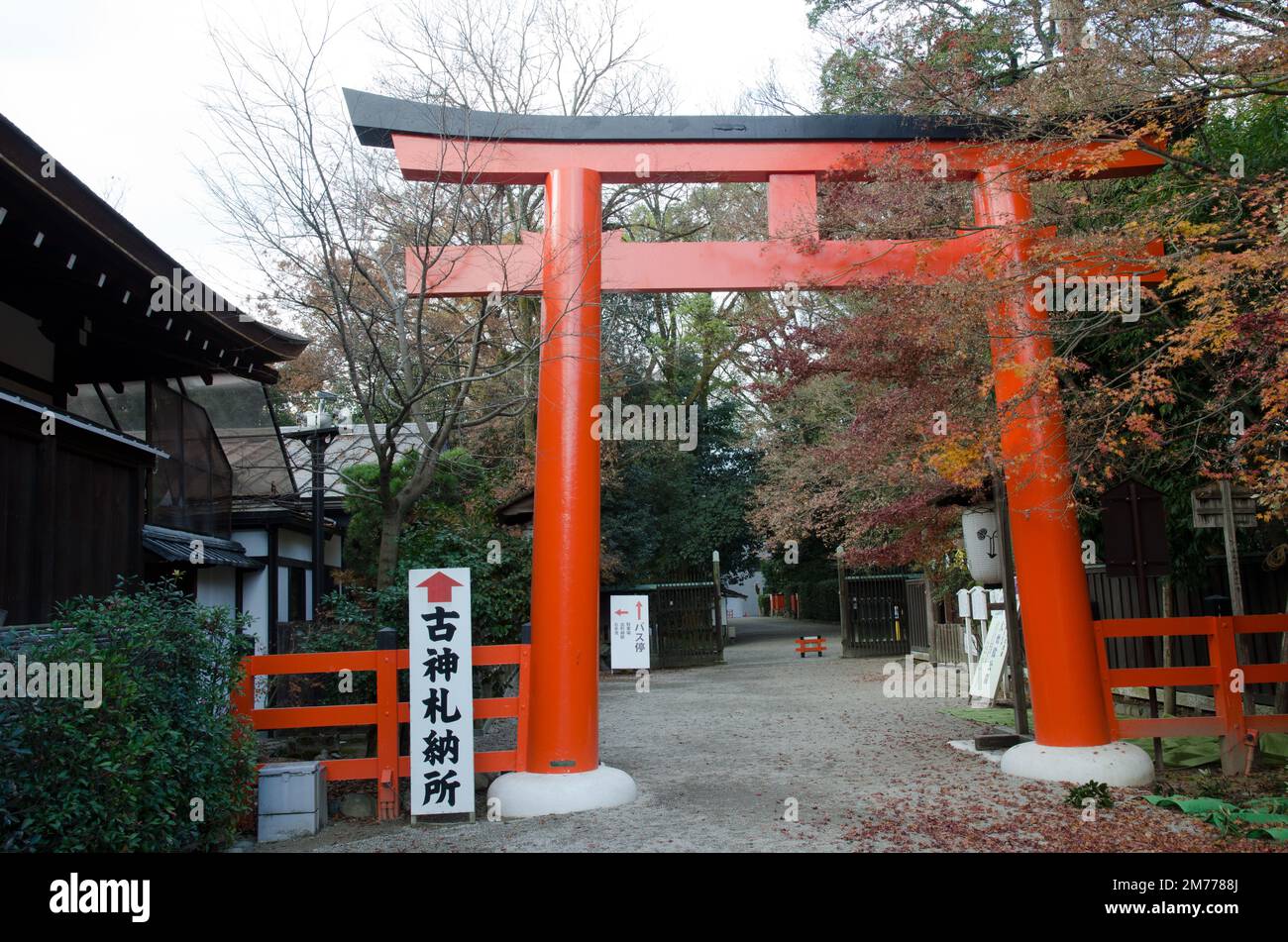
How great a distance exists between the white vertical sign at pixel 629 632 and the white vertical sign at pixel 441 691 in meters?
8.22

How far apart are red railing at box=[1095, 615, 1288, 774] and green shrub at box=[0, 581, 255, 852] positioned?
6.77 meters

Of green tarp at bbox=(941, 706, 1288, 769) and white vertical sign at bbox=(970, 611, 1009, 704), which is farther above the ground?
white vertical sign at bbox=(970, 611, 1009, 704)

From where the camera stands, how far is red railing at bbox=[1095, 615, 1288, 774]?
7832mm

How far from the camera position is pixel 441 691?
22.9 ft

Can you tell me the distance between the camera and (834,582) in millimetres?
29703

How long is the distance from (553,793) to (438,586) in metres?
1.74

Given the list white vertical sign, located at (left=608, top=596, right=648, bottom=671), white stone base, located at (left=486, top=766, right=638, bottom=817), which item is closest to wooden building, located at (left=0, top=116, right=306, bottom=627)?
white stone base, located at (left=486, top=766, right=638, bottom=817)

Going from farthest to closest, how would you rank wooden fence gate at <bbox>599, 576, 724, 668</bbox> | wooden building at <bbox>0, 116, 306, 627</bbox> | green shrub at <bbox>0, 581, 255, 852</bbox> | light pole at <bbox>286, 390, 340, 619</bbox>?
wooden fence gate at <bbox>599, 576, 724, 668</bbox> < light pole at <bbox>286, 390, 340, 619</bbox> < wooden building at <bbox>0, 116, 306, 627</bbox> < green shrub at <bbox>0, 581, 255, 852</bbox>

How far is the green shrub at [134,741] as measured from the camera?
4.30 meters

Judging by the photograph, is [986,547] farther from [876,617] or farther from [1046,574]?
[876,617]

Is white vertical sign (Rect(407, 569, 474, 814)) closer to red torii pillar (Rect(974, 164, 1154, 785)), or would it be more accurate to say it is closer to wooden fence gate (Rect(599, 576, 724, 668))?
red torii pillar (Rect(974, 164, 1154, 785))

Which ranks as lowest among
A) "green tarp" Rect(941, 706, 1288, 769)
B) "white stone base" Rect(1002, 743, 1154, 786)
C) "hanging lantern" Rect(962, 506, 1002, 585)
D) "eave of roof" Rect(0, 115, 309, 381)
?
"green tarp" Rect(941, 706, 1288, 769)

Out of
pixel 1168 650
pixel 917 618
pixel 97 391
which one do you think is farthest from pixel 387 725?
pixel 917 618

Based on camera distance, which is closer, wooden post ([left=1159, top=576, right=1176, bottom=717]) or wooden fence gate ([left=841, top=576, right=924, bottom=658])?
wooden post ([left=1159, top=576, right=1176, bottom=717])
